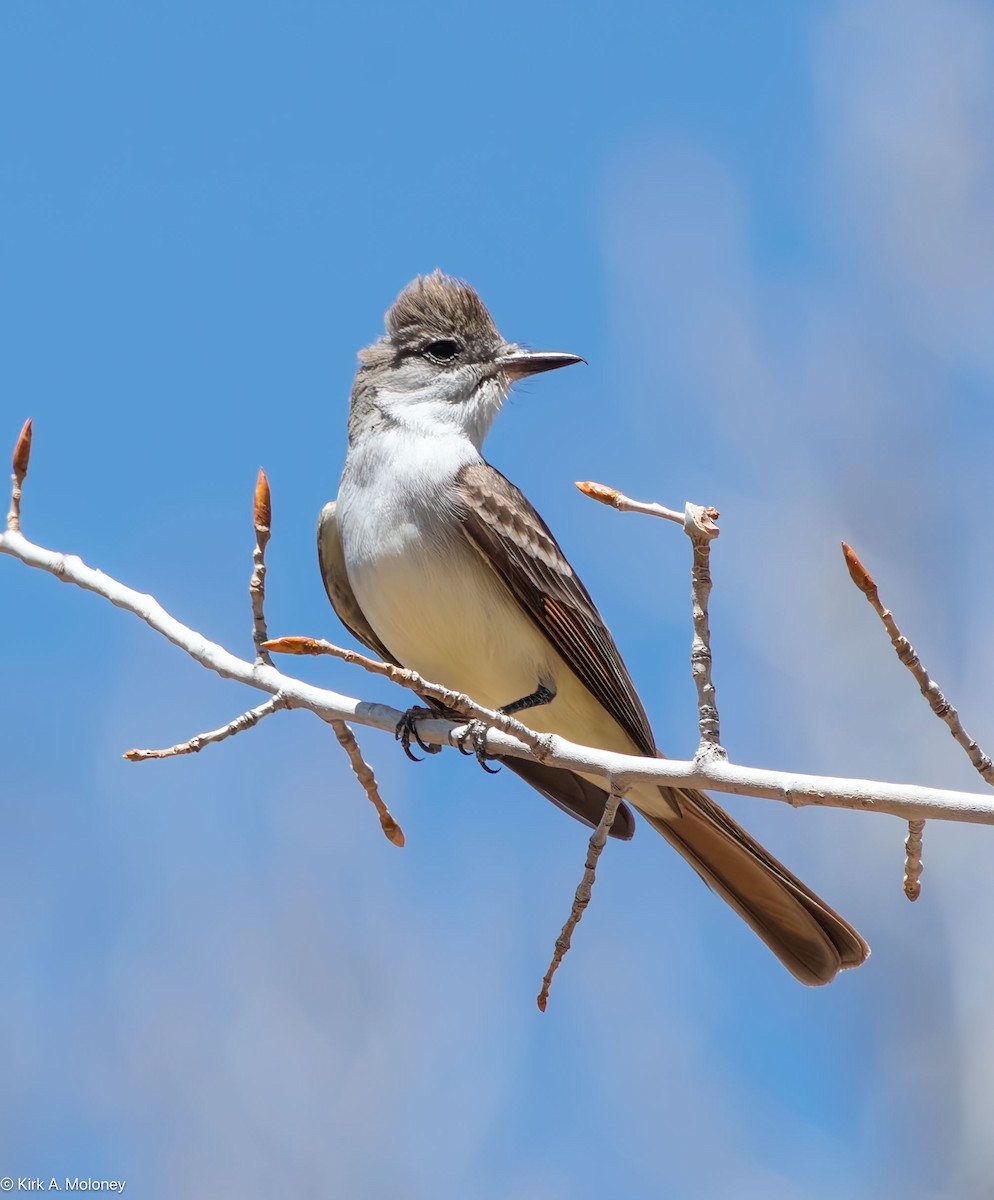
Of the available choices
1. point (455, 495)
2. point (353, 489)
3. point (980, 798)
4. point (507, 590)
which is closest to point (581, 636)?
point (507, 590)

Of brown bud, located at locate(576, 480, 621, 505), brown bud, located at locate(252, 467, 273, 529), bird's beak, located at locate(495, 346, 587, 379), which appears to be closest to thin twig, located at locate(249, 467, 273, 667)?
brown bud, located at locate(252, 467, 273, 529)

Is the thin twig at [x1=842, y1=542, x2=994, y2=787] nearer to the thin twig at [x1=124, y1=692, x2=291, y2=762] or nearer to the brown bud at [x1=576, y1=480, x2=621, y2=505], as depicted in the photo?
the brown bud at [x1=576, y1=480, x2=621, y2=505]

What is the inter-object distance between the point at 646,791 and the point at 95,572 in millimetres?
2189

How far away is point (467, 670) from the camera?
553 centimetres

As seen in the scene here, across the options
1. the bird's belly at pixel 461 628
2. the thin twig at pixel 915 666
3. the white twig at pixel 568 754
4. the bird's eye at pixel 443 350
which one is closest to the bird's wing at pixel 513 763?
the bird's belly at pixel 461 628

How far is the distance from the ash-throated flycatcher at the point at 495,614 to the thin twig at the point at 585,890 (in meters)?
1.56

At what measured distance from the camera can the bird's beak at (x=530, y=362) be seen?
6.08m

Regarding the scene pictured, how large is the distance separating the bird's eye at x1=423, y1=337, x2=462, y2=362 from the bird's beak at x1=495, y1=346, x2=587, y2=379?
8.4 inches

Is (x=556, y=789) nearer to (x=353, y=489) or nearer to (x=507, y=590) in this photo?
(x=507, y=590)

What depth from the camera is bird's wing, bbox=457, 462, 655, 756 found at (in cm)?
549

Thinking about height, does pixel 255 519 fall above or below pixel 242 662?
above

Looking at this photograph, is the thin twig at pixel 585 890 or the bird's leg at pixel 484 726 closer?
the thin twig at pixel 585 890

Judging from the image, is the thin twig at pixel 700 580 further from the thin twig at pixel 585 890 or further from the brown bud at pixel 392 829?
the brown bud at pixel 392 829

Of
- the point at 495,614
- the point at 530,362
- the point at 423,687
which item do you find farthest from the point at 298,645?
the point at 530,362
